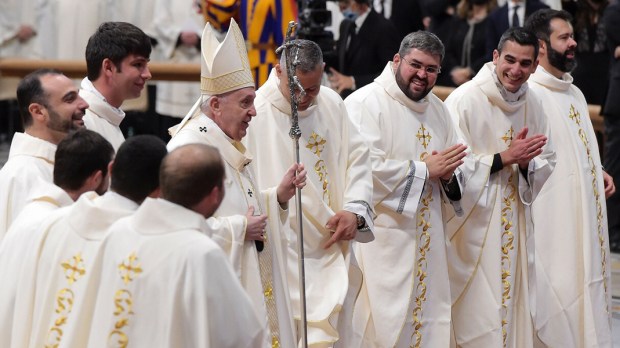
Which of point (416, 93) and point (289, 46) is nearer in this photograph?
point (289, 46)

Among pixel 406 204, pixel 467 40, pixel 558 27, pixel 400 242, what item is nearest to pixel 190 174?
pixel 406 204

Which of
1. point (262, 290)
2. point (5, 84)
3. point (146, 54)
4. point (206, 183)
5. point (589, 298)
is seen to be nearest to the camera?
point (206, 183)

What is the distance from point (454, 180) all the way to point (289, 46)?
137 centimetres

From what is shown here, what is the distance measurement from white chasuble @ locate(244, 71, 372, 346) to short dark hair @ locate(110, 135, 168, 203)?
83.0 inches

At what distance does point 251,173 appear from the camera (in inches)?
233

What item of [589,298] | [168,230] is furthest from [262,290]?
[589,298]

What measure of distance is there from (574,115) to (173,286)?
4226 millimetres

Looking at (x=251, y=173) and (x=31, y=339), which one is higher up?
(x=251, y=173)

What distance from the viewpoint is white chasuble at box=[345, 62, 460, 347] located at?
23.2ft

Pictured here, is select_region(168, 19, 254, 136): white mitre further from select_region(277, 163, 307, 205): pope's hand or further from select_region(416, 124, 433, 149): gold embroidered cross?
select_region(416, 124, 433, 149): gold embroidered cross

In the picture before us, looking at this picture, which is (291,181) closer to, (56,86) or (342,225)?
(342,225)

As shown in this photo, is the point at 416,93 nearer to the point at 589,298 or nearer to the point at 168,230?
the point at 589,298

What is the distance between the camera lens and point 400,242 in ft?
23.4

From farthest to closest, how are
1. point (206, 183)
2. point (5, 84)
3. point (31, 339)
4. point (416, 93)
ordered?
point (5, 84), point (416, 93), point (31, 339), point (206, 183)
